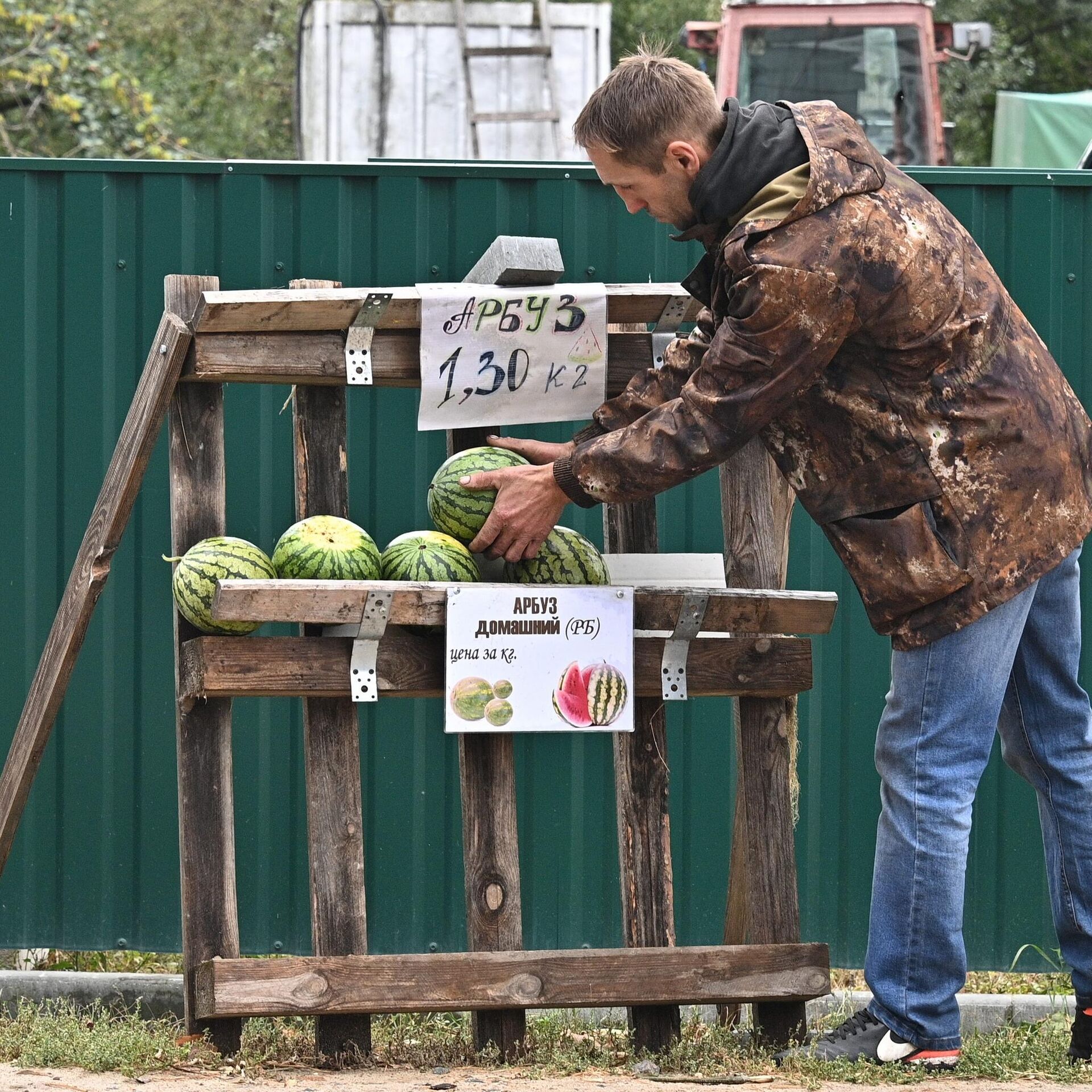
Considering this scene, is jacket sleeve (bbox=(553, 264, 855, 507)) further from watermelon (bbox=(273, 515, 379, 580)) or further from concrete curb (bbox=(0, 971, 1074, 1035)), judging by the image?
concrete curb (bbox=(0, 971, 1074, 1035))

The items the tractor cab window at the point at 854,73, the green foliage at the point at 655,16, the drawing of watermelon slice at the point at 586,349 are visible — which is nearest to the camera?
the drawing of watermelon slice at the point at 586,349

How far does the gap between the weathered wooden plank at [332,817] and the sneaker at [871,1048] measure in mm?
1081

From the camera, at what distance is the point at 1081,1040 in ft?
12.3

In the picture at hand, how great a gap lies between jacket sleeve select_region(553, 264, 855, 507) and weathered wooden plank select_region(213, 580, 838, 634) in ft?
1.25

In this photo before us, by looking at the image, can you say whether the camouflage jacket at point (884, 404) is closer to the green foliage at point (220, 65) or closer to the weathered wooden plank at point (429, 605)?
the weathered wooden plank at point (429, 605)

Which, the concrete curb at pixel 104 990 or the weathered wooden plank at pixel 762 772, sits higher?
the weathered wooden plank at pixel 762 772

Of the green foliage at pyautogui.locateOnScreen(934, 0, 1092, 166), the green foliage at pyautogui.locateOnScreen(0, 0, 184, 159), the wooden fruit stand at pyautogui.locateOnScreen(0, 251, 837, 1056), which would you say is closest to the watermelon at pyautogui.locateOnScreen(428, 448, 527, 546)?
the wooden fruit stand at pyautogui.locateOnScreen(0, 251, 837, 1056)

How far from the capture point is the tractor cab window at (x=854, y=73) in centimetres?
1082

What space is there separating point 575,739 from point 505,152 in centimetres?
755

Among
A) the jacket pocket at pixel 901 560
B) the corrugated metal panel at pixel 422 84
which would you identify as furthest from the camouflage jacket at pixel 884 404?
the corrugated metal panel at pixel 422 84

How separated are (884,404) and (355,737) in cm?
151

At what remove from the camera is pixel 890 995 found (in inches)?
136

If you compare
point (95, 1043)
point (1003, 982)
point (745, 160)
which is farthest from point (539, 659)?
point (1003, 982)

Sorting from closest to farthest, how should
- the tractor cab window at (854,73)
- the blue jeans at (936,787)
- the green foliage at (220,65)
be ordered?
the blue jeans at (936,787) → the tractor cab window at (854,73) → the green foliage at (220,65)
